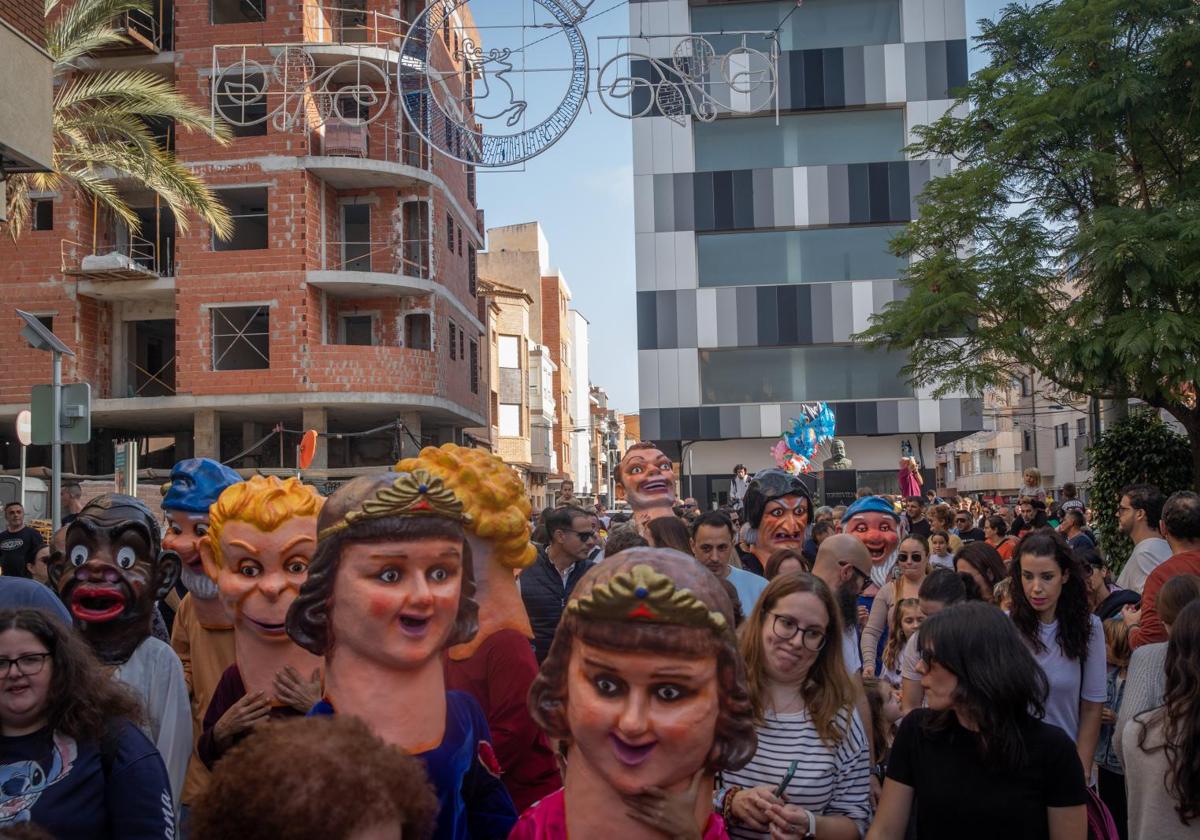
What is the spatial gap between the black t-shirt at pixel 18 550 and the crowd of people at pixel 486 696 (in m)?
6.40

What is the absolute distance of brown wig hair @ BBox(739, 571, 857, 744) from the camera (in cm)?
357

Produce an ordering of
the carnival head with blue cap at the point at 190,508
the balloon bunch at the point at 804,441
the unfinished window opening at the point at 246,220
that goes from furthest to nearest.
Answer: the unfinished window opening at the point at 246,220 < the balloon bunch at the point at 804,441 < the carnival head with blue cap at the point at 190,508

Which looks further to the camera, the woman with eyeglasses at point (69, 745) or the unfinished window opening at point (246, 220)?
the unfinished window opening at point (246, 220)

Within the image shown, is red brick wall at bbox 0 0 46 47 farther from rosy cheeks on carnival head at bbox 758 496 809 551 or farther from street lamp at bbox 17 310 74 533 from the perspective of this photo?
rosy cheeks on carnival head at bbox 758 496 809 551

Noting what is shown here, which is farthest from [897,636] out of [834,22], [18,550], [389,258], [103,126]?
[834,22]

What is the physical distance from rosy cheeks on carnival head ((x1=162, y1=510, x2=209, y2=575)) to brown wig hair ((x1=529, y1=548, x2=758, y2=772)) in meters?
2.42

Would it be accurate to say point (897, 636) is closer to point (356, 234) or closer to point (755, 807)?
point (755, 807)

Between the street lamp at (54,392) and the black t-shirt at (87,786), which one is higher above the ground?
the street lamp at (54,392)

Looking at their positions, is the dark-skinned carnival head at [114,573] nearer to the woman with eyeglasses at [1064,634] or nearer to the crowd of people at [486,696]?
the crowd of people at [486,696]

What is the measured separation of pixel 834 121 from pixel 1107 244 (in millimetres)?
20304

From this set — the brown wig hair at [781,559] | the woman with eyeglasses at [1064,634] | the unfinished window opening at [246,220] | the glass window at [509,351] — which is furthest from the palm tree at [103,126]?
the glass window at [509,351]

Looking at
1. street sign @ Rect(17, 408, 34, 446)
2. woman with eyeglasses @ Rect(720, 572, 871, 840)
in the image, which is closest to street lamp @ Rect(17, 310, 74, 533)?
street sign @ Rect(17, 408, 34, 446)

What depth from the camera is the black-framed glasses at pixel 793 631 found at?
3.58m

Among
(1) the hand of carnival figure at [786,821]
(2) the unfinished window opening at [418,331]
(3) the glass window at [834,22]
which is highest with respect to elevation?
(3) the glass window at [834,22]
